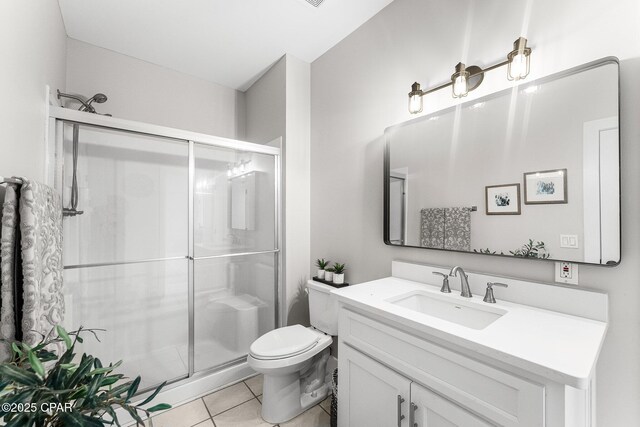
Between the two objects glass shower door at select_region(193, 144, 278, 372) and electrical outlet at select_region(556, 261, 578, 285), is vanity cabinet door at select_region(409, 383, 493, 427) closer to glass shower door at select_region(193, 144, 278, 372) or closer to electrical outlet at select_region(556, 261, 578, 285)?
electrical outlet at select_region(556, 261, 578, 285)

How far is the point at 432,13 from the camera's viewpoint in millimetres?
1662

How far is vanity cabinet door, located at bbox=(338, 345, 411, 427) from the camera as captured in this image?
116cm

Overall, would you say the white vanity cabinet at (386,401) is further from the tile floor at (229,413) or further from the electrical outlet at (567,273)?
the electrical outlet at (567,273)

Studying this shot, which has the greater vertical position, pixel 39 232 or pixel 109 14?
pixel 109 14

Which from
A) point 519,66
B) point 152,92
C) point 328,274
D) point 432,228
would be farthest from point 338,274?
point 152,92

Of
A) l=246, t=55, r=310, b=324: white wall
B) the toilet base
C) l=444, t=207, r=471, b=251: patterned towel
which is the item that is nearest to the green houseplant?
the toilet base

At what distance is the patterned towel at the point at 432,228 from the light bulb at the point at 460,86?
1.96 ft

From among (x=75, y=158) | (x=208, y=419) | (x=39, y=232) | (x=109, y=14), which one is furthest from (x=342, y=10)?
(x=208, y=419)

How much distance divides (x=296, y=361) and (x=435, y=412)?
0.89 meters

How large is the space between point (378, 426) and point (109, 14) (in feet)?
9.71

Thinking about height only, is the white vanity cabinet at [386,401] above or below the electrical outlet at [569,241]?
below

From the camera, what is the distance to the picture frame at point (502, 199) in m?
1.30

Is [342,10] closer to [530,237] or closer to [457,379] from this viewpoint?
[530,237]

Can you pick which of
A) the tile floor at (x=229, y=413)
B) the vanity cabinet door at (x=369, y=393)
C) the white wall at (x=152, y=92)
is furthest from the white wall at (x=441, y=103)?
the white wall at (x=152, y=92)
